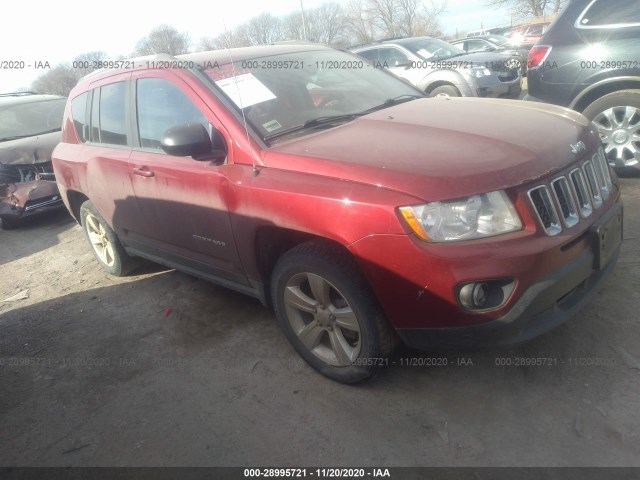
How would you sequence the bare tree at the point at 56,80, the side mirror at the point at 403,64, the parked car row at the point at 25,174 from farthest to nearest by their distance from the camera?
the bare tree at the point at 56,80, the side mirror at the point at 403,64, the parked car row at the point at 25,174

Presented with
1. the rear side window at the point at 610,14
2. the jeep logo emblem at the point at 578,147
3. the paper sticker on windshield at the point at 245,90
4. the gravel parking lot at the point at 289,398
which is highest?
the rear side window at the point at 610,14

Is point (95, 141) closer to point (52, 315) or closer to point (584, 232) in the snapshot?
point (52, 315)

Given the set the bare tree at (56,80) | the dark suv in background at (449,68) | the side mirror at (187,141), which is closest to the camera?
the side mirror at (187,141)

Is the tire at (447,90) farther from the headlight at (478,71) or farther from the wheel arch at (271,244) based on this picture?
the wheel arch at (271,244)

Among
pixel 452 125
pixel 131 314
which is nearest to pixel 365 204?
pixel 452 125

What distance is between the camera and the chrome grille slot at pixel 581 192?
242cm

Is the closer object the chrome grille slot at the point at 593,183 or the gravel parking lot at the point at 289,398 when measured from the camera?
the gravel parking lot at the point at 289,398

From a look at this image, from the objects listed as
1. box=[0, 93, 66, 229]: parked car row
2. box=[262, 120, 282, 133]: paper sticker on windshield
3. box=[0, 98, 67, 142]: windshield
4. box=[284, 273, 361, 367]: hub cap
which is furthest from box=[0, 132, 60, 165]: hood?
box=[284, 273, 361, 367]: hub cap

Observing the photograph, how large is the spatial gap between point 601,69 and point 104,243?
484 cm

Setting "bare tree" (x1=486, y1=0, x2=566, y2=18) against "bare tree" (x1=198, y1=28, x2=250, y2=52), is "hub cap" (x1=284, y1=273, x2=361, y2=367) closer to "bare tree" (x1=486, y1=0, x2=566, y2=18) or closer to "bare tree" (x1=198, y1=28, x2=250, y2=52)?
"bare tree" (x1=198, y1=28, x2=250, y2=52)

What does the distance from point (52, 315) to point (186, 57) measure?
2.40 m

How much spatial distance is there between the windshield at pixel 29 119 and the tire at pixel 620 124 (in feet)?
24.4

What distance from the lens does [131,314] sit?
4012 mm

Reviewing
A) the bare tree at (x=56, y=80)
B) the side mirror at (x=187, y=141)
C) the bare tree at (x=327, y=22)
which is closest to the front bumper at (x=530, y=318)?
the side mirror at (x=187, y=141)
